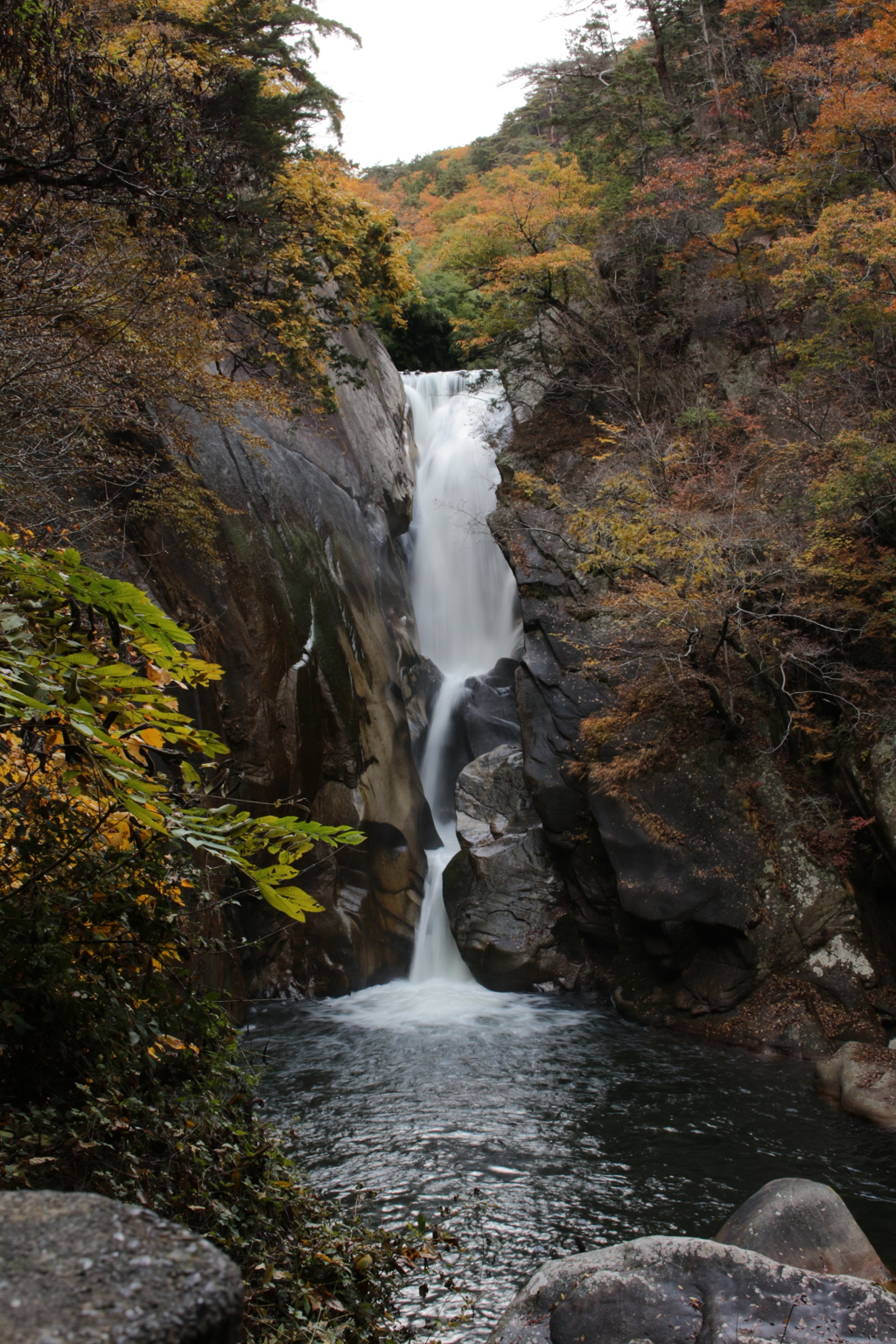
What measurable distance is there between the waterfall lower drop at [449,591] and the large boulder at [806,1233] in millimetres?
7389

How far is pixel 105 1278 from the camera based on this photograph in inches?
52.4

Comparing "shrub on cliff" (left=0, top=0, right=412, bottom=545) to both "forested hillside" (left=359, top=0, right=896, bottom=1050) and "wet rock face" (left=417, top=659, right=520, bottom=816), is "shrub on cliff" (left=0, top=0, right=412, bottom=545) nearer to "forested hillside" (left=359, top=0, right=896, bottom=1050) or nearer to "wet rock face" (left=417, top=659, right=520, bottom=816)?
"forested hillside" (left=359, top=0, right=896, bottom=1050)

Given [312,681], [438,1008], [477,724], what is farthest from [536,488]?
[438,1008]

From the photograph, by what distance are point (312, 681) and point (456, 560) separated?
9.05 m

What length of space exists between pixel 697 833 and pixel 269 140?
1321 cm

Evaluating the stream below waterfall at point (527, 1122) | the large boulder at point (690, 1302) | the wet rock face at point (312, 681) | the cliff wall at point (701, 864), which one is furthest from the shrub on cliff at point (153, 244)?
the cliff wall at point (701, 864)

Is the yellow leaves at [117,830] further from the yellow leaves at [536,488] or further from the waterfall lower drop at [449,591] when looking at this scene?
the yellow leaves at [536,488]

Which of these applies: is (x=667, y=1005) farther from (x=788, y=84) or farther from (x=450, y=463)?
(x=788, y=84)

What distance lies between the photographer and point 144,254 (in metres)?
9.21

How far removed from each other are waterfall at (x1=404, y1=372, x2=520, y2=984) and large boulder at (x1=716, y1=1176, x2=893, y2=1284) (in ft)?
36.6

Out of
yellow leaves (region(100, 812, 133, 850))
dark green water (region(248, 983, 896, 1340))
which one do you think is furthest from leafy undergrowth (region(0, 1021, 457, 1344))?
dark green water (region(248, 983, 896, 1340))

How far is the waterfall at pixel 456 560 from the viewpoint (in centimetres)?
1915

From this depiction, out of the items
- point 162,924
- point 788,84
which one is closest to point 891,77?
point 788,84

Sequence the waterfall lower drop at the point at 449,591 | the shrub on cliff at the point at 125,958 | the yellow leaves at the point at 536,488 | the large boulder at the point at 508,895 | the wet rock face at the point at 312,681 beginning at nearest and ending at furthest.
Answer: the shrub on cliff at the point at 125,958 < the wet rock face at the point at 312,681 < the large boulder at the point at 508,895 < the waterfall lower drop at the point at 449,591 < the yellow leaves at the point at 536,488
